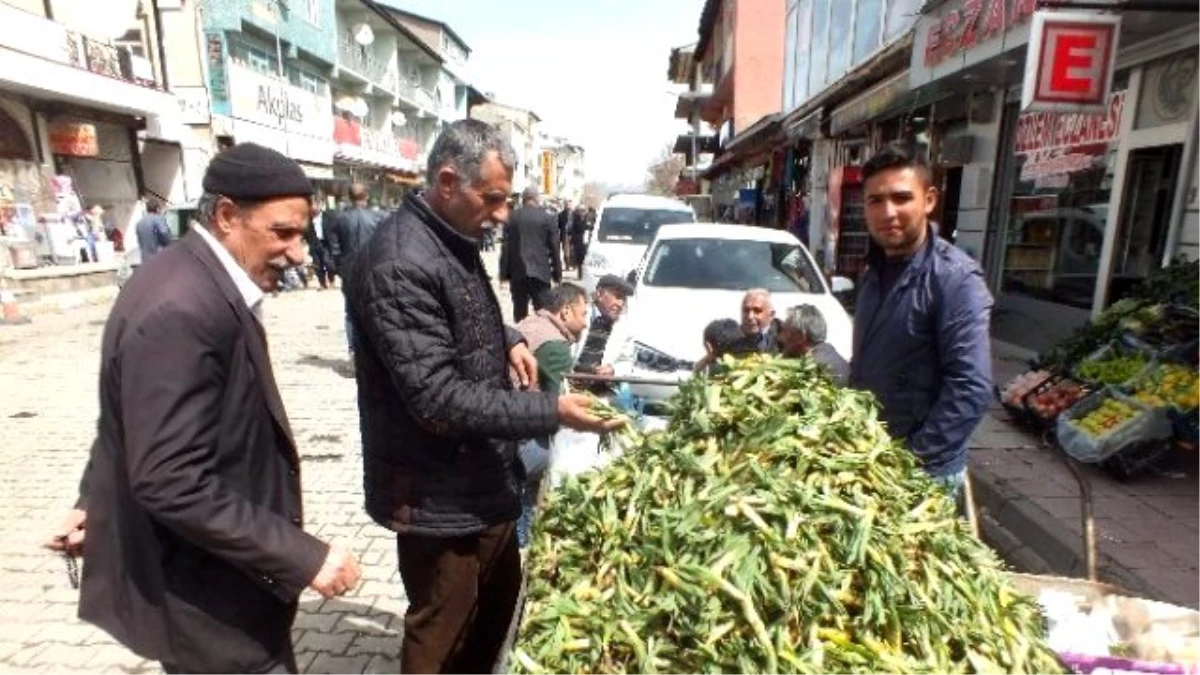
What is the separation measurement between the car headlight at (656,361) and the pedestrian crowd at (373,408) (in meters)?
2.05

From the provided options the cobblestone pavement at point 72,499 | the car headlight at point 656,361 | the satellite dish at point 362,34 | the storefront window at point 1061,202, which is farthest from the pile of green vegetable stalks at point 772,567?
the satellite dish at point 362,34

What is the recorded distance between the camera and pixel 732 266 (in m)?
6.43

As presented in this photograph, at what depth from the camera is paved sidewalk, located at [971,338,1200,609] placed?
348 cm

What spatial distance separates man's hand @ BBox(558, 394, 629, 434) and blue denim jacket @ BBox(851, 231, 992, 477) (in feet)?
3.87

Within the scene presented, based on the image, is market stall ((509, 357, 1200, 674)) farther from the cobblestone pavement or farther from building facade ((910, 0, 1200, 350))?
building facade ((910, 0, 1200, 350))

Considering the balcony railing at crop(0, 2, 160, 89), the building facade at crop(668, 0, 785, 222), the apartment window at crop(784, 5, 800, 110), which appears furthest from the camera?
the building facade at crop(668, 0, 785, 222)

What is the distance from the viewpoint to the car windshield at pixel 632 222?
12.7 meters

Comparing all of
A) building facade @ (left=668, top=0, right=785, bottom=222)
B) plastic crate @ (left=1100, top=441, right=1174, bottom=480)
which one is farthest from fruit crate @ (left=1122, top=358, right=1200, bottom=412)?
building facade @ (left=668, top=0, right=785, bottom=222)

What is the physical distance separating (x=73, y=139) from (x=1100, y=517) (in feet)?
58.6

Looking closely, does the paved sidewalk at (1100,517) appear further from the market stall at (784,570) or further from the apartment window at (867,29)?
the apartment window at (867,29)

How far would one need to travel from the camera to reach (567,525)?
1.79 meters

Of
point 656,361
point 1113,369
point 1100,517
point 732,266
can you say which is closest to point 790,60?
point 732,266

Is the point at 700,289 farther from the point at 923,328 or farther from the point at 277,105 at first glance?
the point at 277,105

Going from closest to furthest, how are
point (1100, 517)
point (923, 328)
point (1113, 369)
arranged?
point (923, 328)
point (1100, 517)
point (1113, 369)
